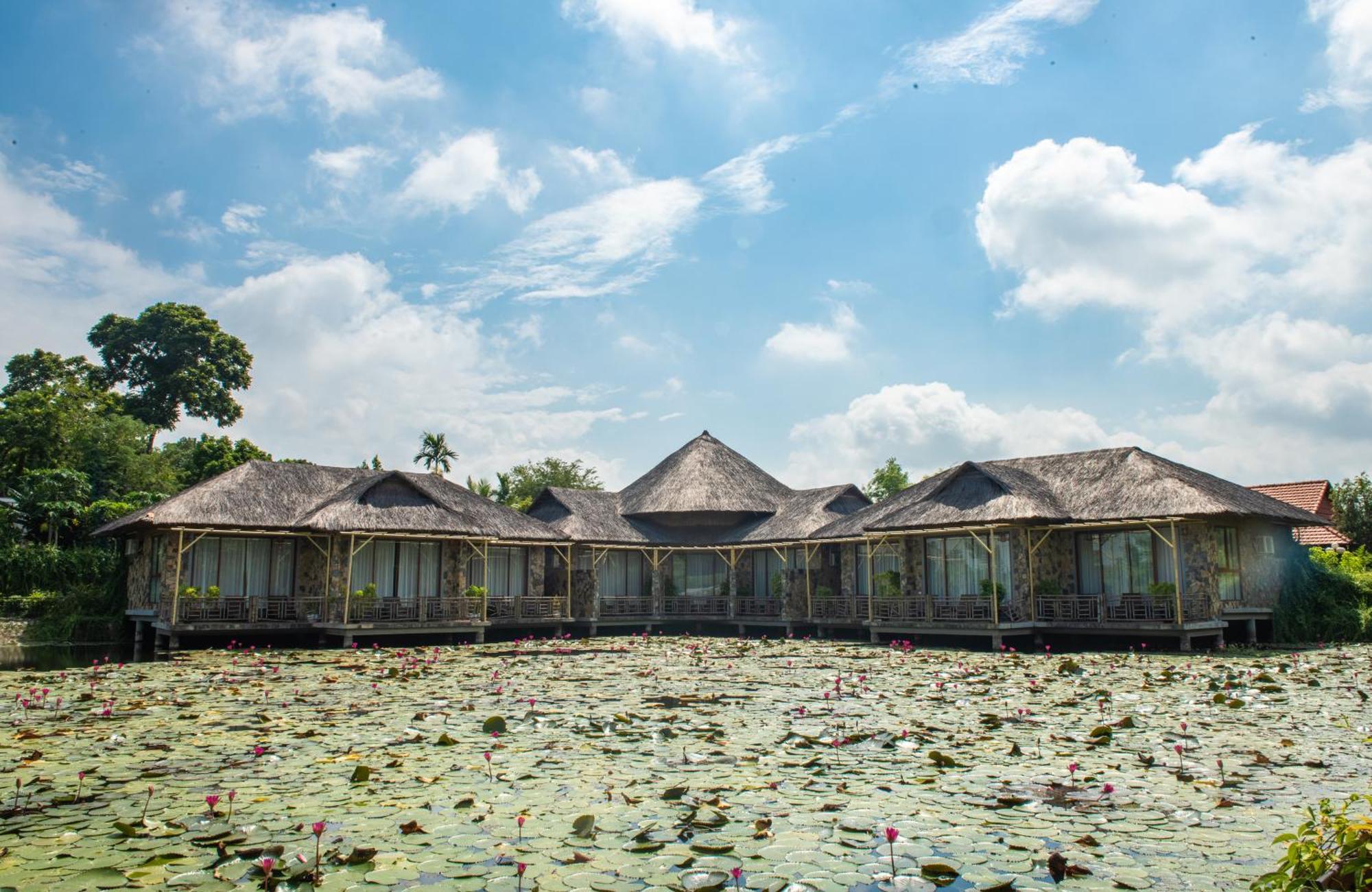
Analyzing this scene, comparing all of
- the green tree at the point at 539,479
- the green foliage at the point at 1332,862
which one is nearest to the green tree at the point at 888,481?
the green tree at the point at 539,479

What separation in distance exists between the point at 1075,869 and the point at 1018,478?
2047 cm

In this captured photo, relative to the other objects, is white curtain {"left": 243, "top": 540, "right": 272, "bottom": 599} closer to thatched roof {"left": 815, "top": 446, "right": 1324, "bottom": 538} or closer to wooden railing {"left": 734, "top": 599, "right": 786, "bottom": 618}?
wooden railing {"left": 734, "top": 599, "right": 786, "bottom": 618}

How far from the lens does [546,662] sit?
18.2 m

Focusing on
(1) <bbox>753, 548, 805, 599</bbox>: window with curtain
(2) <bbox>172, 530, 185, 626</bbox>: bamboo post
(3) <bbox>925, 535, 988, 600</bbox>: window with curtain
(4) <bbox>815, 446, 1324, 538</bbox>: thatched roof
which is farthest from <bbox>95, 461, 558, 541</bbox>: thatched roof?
(3) <bbox>925, 535, 988, 600</bbox>: window with curtain

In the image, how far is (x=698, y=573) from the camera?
31.1m

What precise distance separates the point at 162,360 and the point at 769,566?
38.7 m

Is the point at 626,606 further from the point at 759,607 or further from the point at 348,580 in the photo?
the point at 348,580

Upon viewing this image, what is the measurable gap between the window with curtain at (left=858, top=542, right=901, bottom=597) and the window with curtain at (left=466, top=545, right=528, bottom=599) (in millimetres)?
9020

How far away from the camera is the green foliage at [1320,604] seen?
2261 centimetres

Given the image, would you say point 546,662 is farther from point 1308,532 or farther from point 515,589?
point 1308,532

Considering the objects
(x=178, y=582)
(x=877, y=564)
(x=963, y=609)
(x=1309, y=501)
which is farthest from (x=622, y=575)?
(x=1309, y=501)

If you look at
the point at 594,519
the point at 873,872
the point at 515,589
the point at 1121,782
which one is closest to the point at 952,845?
the point at 873,872

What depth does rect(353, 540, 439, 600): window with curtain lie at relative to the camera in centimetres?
2423

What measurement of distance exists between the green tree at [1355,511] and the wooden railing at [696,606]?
73.1 ft
